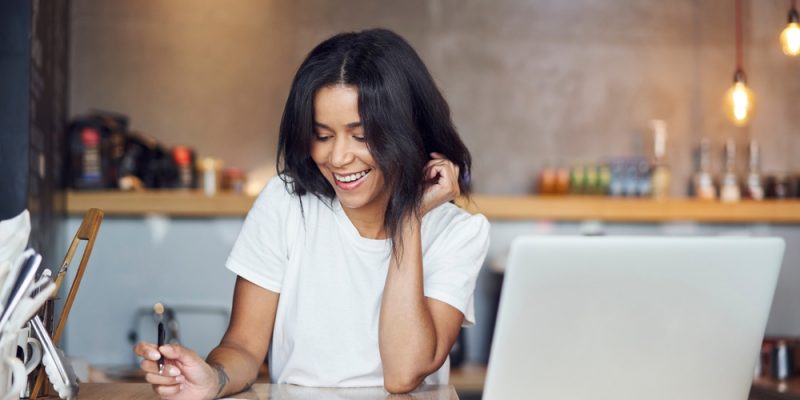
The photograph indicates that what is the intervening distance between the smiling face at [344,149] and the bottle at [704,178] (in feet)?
9.47

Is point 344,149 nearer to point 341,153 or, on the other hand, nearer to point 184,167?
point 341,153

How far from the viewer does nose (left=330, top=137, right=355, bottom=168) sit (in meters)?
1.60

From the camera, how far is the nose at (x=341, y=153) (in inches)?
63.0

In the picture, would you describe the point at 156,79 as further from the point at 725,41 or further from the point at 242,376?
the point at 242,376

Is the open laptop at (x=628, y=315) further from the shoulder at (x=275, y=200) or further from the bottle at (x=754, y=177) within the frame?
the bottle at (x=754, y=177)

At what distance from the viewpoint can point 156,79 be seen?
4.21 m

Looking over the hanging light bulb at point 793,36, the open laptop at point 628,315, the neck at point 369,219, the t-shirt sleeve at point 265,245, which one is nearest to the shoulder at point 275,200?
the t-shirt sleeve at point 265,245

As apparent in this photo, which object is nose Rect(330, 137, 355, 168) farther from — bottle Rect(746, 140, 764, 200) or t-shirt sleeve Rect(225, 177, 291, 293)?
bottle Rect(746, 140, 764, 200)

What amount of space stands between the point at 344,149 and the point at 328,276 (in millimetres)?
247

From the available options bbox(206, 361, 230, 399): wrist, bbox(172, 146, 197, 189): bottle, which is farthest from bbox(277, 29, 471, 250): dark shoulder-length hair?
bbox(172, 146, 197, 189): bottle

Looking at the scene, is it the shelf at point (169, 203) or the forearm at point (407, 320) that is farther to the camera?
the shelf at point (169, 203)

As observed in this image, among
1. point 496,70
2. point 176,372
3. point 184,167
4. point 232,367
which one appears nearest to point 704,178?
point 496,70

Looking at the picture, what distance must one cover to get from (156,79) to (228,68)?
0.31 meters

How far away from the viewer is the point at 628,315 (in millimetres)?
1177
